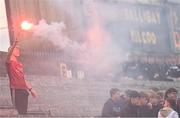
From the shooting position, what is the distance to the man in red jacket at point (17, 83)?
338 inches

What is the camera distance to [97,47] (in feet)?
32.8

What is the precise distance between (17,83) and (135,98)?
2.40m

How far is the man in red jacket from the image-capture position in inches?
338

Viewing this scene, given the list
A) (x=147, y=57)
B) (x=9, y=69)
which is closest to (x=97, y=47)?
(x=147, y=57)

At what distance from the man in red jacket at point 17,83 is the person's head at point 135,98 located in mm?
1889

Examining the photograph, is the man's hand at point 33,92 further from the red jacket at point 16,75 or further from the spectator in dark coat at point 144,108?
the spectator in dark coat at point 144,108

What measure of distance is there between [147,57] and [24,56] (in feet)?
9.44

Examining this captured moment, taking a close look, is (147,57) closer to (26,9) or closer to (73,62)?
(73,62)

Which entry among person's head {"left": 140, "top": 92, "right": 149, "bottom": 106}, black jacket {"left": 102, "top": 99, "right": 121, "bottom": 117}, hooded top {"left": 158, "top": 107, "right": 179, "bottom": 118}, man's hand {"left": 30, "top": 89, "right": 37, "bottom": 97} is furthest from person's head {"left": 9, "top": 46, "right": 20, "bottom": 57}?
hooded top {"left": 158, "top": 107, "right": 179, "bottom": 118}

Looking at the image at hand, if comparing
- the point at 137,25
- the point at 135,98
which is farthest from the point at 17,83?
the point at 137,25

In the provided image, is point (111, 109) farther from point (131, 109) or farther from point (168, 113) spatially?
point (168, 113)

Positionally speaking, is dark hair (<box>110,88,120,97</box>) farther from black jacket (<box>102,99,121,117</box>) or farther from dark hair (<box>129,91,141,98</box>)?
dark hair (<box>129,91,141,98</box>)

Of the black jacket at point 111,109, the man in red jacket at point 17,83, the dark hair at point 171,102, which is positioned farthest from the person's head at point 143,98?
the man in red jacket at point 17,83

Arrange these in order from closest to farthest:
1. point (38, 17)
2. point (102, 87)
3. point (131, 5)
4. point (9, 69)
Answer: point (9, 69), point (38, 17), point (102, 87), point (131, 5)
